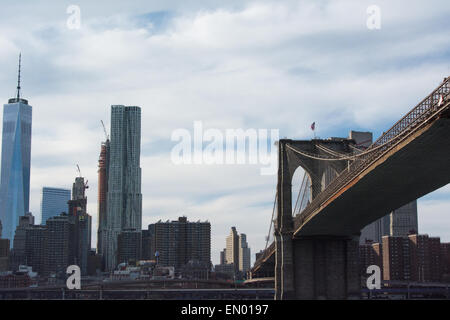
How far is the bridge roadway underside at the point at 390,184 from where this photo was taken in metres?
41.2

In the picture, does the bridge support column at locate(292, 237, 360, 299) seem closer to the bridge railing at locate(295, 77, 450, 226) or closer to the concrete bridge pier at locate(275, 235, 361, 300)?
the concrete bridge pier at locate(275, 235, 361, 300)

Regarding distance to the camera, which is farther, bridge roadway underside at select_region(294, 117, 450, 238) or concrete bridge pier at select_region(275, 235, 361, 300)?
concrete bridge pier at select_region(275, 235, 361, 300)

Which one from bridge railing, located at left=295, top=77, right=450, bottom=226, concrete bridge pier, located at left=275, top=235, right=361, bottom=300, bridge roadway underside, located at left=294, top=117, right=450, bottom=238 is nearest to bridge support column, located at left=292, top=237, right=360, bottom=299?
concrete bridge pier, located at left=275, top=235, right=361, bottom=300

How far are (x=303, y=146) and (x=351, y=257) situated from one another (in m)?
13.2

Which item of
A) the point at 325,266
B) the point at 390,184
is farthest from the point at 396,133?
the point at 325,266

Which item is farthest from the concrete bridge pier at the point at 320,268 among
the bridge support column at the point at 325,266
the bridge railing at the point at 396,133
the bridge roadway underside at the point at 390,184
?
the bridge railing at the point at 396,133

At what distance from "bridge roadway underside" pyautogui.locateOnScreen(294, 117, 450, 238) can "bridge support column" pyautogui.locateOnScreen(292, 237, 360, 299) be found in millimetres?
1929

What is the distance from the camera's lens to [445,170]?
158 feet

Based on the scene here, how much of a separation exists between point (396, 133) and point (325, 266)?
3126 cm

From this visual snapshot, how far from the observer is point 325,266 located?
233 ft

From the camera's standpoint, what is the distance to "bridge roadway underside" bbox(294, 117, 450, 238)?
1623 inches

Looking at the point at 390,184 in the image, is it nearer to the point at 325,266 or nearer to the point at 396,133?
the point at 396,133
